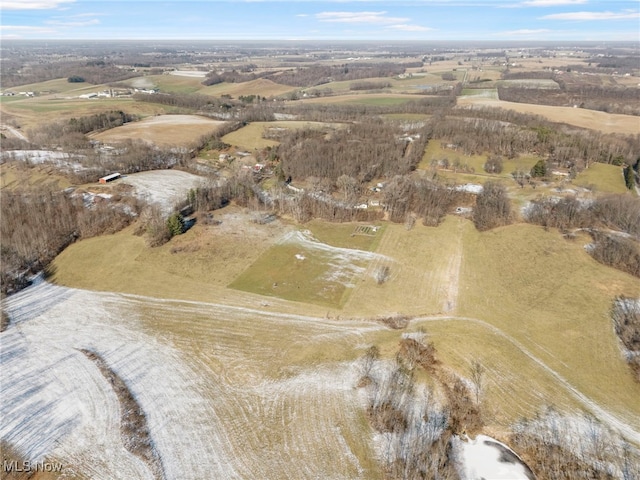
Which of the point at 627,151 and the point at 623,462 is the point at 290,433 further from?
the point at 627,151

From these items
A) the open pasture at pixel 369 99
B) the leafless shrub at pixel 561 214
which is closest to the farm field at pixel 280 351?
the leafless shrub at pixel 561 214

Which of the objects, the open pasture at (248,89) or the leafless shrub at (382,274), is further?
the open pasture at (248,89)

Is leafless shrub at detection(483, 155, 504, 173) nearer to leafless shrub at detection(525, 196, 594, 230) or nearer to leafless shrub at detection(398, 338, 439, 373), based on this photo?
leafless shrub at detection(525, 196, 594, 230)

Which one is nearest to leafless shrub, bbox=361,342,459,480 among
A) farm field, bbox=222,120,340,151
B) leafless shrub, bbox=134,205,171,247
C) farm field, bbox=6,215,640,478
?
farm field, bbox=6,215,640,478

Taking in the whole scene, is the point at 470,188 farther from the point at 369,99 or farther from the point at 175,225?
the point at 369,99

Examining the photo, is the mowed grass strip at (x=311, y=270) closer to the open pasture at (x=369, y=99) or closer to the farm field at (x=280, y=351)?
the farm field at (x=280, y=351)

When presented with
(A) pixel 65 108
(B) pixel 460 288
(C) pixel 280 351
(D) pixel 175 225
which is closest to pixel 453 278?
(B) pixel 460 288
